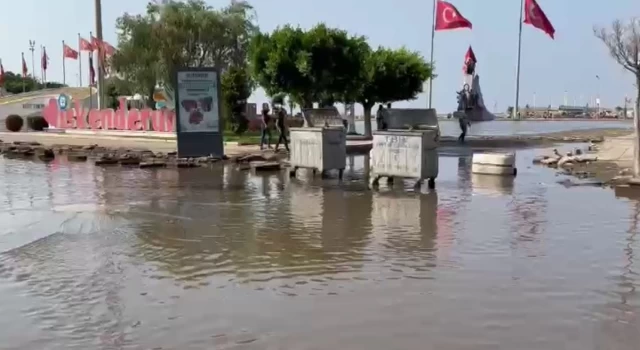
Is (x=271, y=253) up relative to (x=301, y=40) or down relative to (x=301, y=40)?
down

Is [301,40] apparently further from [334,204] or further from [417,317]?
[417,317]

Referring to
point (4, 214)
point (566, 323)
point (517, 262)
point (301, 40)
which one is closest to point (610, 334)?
point (566, 323)

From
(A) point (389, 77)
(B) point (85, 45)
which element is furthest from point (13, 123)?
(A) point (389, 77)

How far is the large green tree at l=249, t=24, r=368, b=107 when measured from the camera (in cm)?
3466

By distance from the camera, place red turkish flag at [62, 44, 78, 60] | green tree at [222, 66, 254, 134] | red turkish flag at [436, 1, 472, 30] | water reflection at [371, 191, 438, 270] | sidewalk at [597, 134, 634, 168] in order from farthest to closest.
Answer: red turkish flag at [62, 44, 78, 60] → green tree at [222, 66, 254, 134] → red turkish flag at [436, 1, 472, 30] → sidewalk at [597, 134, 634, 168] → water reflection at [371, 191, 438, 270]

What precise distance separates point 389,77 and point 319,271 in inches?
1172

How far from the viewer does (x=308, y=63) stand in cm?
3403

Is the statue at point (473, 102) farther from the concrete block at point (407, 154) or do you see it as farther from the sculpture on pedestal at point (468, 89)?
the concrete block at point (407, 154)

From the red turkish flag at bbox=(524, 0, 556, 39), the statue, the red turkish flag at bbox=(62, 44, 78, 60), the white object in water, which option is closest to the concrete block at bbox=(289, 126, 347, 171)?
the white object in water

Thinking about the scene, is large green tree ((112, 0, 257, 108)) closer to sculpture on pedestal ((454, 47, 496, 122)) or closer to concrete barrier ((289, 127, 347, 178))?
sculpture on pedestal ((454, 47, 496, 122))

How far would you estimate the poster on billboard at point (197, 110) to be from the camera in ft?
73.8

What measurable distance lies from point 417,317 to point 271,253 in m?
3.00

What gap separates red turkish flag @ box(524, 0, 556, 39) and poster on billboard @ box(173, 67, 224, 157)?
75.4 feet

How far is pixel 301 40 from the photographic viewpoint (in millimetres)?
35000
